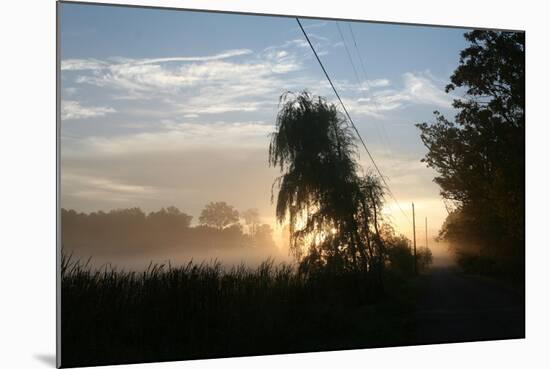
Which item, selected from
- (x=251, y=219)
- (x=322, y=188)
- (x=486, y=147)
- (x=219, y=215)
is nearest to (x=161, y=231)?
(x=219, y=215)

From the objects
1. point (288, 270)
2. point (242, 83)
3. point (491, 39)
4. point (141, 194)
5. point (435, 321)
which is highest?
point (491, 39)

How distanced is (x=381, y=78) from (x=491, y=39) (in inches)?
49.0

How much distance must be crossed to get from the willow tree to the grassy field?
0.23 m

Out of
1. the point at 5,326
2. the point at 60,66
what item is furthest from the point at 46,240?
the point at 60,66

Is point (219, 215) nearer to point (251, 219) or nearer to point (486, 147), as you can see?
point (251, 219)

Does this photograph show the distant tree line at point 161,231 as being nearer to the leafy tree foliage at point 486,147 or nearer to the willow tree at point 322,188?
the willow tree at point 322,188

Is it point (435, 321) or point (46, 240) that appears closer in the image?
point (46, 240)

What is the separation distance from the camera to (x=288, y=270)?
699cm

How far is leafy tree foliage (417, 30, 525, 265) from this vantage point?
24.8ft

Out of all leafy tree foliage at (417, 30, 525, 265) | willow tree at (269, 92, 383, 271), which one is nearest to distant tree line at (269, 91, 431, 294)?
willow tree at (269, 92, 383, 271)

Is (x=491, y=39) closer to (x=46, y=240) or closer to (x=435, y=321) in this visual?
(x=435, y=321)

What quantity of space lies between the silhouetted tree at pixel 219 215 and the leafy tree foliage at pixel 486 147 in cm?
201

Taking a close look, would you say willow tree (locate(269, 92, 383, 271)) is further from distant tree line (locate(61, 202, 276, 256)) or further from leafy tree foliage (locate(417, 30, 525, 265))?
leafy tree foliage (locate(417, 30, 525, 265))

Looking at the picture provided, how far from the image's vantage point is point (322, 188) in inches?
284
